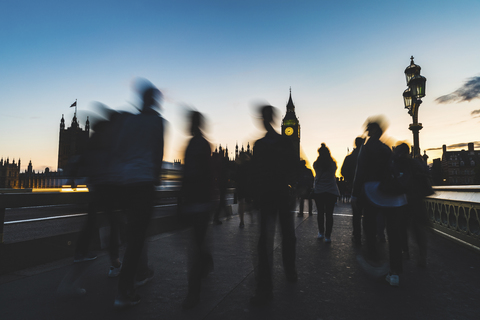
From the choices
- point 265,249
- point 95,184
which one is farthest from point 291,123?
point 95,184

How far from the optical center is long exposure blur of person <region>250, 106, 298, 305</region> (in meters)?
3.05

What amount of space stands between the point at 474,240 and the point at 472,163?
122 m

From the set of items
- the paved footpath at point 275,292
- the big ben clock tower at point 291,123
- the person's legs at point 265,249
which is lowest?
the paved footpath at point 275,292

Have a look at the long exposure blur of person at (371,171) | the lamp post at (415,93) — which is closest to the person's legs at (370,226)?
the long exposure blur of person at (371,171)

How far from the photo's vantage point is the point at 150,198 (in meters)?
2.82

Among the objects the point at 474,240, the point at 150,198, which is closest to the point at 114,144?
the point at 150,198

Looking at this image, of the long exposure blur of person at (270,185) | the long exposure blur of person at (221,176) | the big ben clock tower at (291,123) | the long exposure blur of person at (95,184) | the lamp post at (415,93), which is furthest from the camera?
the big ben clock tower at (291,123)

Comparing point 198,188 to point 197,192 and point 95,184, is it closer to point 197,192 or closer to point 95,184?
point 197,192

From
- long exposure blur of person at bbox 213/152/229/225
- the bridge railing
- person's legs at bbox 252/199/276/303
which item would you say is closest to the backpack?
person's legs at bbox 252/199/276/303

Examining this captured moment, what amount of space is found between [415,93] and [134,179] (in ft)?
30.6

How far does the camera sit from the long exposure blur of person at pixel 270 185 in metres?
3.05

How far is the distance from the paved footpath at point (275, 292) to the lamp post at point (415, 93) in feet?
18.4

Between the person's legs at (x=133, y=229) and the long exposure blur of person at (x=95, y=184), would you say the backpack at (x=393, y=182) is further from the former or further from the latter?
the long exposure blur of person at (x=95, y=184)

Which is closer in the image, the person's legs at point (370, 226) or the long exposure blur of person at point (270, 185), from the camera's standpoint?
the long exposure blur of person at point (270, 185)
